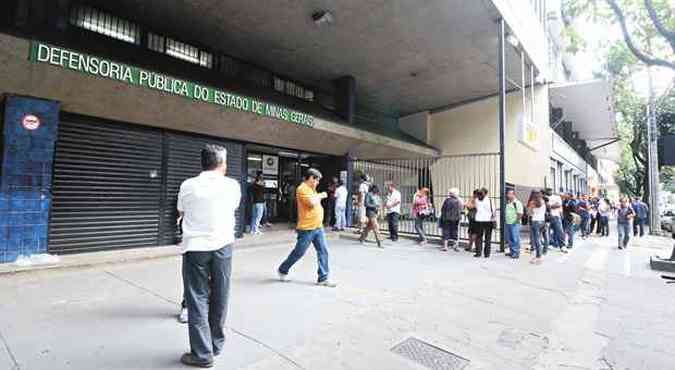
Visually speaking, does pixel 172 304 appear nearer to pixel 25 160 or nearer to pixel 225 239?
pixel 225 239

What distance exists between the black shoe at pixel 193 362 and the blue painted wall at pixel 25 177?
4804 mm

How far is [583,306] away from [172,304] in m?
5.49

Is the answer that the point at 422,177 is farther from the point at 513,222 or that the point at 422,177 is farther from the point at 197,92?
the point at 197,92

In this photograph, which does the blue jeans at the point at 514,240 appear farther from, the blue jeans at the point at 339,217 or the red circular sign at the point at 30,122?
the red circular sign at the point at 30,122

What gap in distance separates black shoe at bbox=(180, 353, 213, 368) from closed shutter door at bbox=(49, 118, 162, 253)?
199 inches

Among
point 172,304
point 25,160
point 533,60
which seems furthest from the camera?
point 533,60

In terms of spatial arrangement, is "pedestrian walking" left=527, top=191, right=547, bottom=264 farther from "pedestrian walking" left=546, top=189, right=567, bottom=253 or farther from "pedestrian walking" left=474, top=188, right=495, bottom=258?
"pedestrian walking" left=546, top=189, right=567, bottom=253

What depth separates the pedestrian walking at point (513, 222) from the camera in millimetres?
7703

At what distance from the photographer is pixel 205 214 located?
262cm

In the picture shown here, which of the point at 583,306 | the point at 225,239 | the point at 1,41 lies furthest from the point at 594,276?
the point at 1,41

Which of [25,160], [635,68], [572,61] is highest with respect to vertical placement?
[572,61]

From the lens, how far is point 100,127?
645 centimetres

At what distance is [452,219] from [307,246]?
→ 16.4ft

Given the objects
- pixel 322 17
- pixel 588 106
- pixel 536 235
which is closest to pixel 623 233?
pixel 536 235
